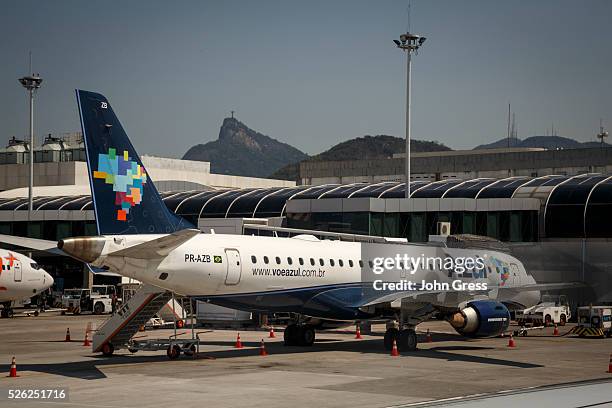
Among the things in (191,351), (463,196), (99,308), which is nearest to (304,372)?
(191,351)

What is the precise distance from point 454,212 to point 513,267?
50.9 feet

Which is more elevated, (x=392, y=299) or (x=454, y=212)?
(x=454, y=212)

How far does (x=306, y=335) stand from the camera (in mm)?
38094

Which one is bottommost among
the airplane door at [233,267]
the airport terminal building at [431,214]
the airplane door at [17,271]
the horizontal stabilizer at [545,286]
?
the airplane door at [17,271]

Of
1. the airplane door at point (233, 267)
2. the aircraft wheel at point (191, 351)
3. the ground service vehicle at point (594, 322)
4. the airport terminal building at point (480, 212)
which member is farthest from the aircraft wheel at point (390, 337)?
the airport terminal building at point (480, 212)

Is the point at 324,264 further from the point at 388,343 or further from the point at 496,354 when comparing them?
the point at 496,354

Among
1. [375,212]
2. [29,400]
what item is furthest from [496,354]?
[375,212]

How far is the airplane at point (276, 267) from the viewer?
29422 mm

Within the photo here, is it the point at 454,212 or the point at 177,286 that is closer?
the point at 177,286

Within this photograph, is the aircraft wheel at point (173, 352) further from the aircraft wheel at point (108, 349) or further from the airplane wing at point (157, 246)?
the airplane wing at point (157, 246)

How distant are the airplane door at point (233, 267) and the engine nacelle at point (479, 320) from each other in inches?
345

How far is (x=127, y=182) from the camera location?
98.9 ft

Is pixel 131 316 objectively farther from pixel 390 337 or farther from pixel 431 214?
pixel 431 214

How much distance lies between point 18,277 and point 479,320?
106ft
